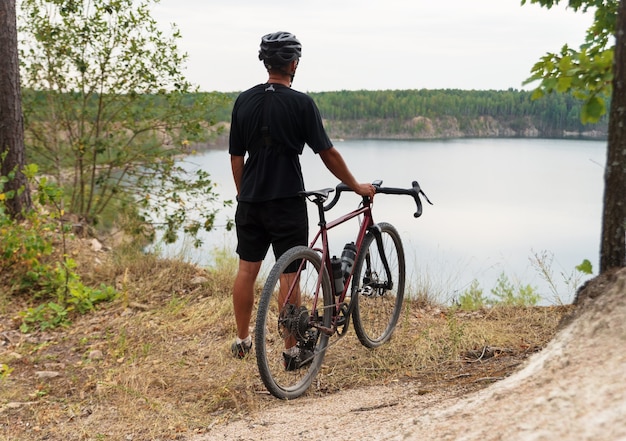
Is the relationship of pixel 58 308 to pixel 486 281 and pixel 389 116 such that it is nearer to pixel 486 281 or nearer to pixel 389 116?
pixel 486 281

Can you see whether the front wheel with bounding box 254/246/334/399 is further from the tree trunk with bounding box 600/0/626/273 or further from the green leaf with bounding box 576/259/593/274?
the tree trunk with bounding box 600/0/626/273

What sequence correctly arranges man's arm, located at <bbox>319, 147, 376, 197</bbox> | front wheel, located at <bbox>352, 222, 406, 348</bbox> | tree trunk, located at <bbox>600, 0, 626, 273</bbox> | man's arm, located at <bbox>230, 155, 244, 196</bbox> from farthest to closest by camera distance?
front wheel, located at <bbox>352, 222, 406, 348</bbox>, man's arm, located at <bbox>230, 155, 244, 196</bbox>, man's arm, located at <bbox>319, 147, 376, 197</bbox>, tree trunk, located at <bbox>600, 0, 626, 273</bbox>

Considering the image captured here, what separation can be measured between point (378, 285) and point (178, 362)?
4.87 feet

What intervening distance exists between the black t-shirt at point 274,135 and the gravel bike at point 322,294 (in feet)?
0.75

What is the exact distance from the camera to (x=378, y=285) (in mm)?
4719

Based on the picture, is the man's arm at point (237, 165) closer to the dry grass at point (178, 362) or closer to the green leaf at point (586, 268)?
the dry grass at point (178, 362)

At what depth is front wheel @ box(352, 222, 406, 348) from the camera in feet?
14.7

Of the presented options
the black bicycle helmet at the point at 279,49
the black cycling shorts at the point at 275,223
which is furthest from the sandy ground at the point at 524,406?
the black bicycle helmet at the point at 279,49

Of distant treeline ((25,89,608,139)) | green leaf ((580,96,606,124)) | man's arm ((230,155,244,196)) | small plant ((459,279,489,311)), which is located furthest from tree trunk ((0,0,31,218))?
distant treeline ((25,89,608,139))

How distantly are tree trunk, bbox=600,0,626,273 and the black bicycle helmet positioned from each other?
1.68 metres

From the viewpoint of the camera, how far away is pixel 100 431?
368 cm

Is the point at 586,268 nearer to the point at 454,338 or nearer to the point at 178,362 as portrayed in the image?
the point at 454,338

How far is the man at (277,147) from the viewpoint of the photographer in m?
3.85

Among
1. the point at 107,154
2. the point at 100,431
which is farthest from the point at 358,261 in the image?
the point at 107,154
